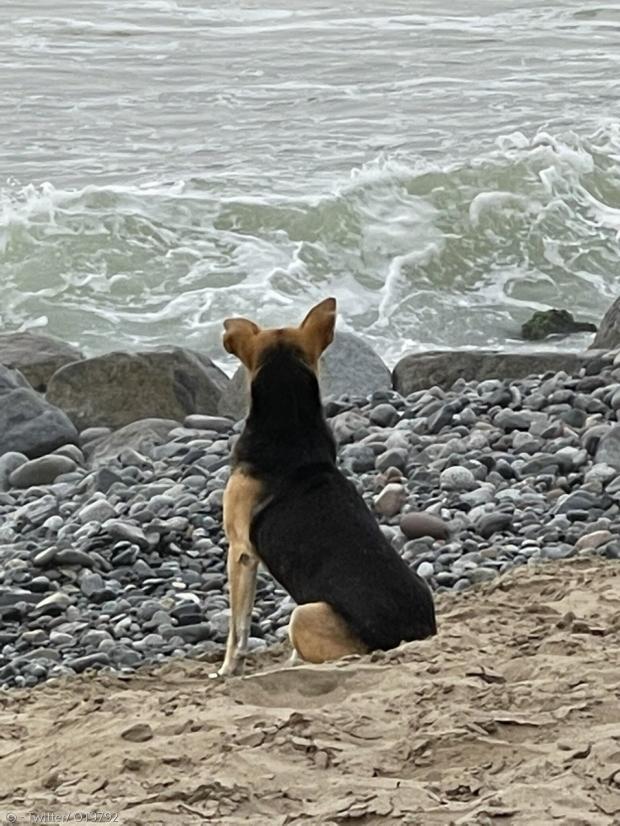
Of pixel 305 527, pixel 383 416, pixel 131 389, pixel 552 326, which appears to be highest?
pixel 305 527

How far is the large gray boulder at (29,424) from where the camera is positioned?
1089cm

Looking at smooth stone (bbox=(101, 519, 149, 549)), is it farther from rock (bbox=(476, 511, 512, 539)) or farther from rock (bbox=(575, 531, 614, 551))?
rock (bbox=(575, 531, 614, 551))

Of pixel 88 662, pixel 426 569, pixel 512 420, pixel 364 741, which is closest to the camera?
pixel 364 741

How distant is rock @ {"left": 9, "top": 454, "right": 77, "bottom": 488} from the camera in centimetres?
1023

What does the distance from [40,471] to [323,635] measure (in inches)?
184

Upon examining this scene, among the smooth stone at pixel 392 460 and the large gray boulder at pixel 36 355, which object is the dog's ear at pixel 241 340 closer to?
the smooth stone at pixel 392 460

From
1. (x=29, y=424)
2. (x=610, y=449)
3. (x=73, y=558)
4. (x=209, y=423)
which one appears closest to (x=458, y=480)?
(x=610, y=449)

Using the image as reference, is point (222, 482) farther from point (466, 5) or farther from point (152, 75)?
point (466, 5)

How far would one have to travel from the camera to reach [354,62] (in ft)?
85.7

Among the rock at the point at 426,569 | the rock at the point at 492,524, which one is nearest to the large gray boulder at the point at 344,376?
the rock at the point at 492,524

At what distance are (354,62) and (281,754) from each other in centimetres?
2239

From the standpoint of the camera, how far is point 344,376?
1211 cm

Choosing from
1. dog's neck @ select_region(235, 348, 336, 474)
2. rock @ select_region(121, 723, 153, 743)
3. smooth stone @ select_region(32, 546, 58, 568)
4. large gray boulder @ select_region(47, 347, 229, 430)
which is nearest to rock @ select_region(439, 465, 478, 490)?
smooth stone @ select_region(32, 546, 58, 568)

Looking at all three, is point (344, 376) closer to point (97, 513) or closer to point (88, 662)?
point (97, 513)
